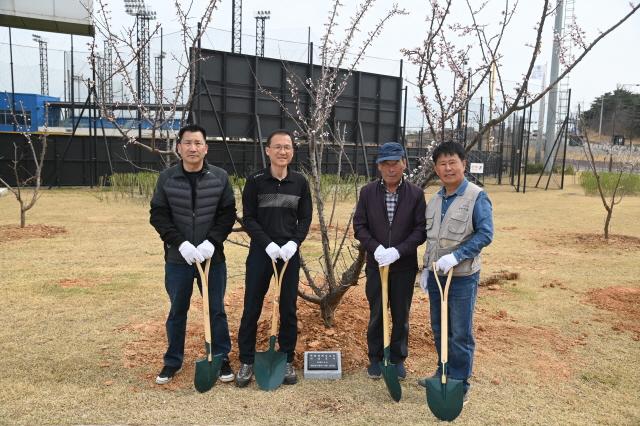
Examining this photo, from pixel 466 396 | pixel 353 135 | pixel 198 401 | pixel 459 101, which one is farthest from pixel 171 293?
pixel 353 135

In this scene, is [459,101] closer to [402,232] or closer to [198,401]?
[402,232]

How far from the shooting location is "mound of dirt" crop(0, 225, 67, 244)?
7.66m

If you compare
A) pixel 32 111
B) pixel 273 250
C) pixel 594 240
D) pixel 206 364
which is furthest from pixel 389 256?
pixel 32 111

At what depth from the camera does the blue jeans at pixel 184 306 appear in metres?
3.26

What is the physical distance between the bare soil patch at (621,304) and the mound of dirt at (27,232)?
706 centimetres

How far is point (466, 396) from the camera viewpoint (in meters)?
3.13

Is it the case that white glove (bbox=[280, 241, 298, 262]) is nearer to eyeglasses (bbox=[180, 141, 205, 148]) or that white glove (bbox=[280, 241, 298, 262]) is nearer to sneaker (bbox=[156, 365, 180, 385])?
eyeglasses (bbox=[180, 141, 205, 148])

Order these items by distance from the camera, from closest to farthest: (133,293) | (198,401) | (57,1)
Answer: (198,401), (133,293), (57,1)

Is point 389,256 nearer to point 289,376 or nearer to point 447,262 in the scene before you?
point 447,262

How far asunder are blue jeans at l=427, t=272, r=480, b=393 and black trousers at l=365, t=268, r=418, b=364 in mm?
163

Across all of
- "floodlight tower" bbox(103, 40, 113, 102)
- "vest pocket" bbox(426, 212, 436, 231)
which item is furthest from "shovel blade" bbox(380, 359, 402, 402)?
"floodlight tower" bbox(103, 40, 113, 102)

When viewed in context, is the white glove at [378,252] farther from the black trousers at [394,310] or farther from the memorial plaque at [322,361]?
the memorial plaque at [322,361]

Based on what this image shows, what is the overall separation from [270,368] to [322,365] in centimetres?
34

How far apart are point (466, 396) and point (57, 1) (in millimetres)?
11408
